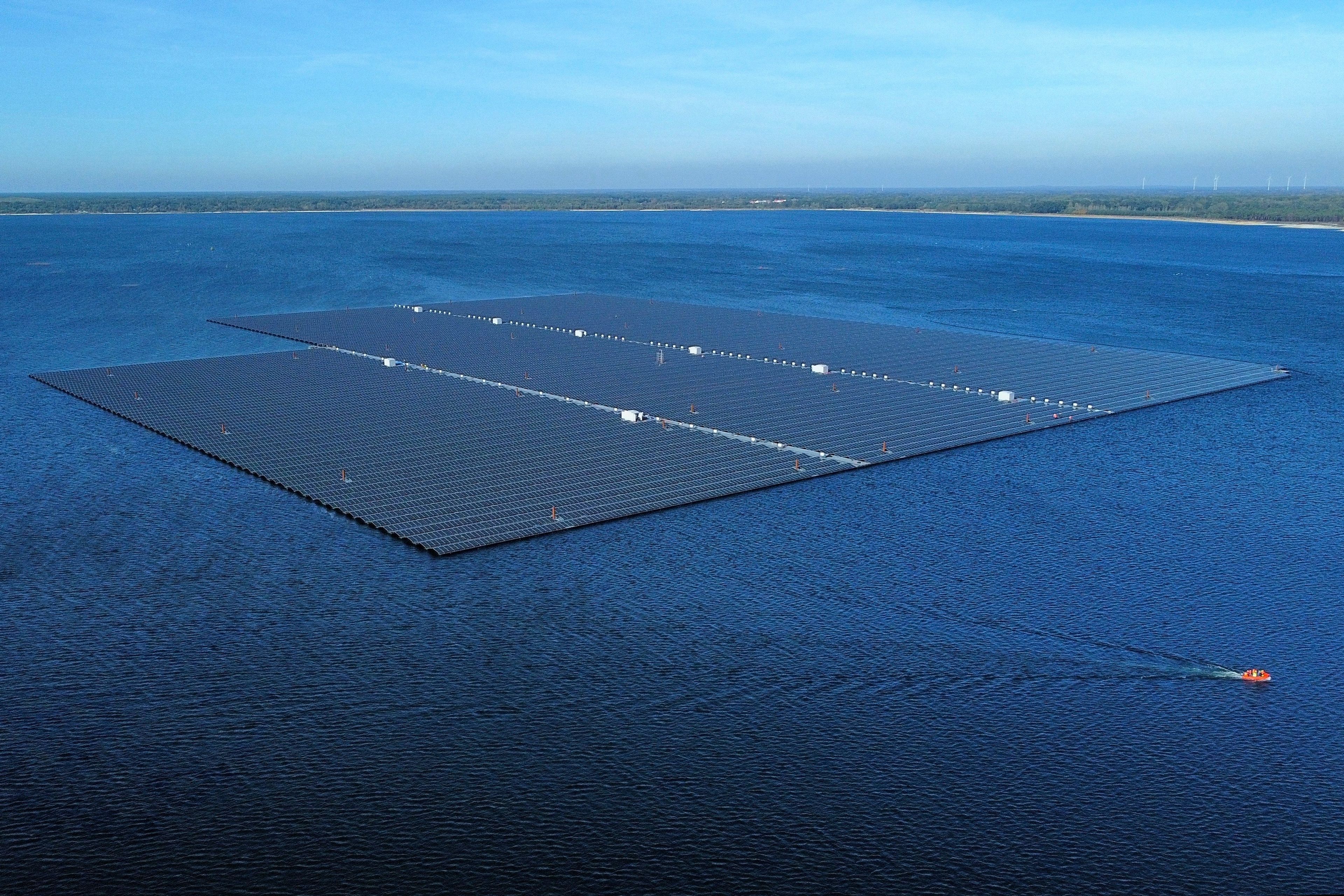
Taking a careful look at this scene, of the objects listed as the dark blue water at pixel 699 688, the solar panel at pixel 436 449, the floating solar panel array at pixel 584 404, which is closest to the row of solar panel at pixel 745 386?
the floating solar panel array at pixel 584 404

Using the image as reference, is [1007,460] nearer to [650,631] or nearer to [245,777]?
[650,631]

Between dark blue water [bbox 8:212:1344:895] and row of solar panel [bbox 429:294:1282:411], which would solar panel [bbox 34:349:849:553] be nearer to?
dark blue water [bbox 8:212:1344:895]

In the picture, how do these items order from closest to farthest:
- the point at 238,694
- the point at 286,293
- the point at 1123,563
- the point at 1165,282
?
1. the point at 238,694
2. the point at 1123,563
3. the point at 286,293
4. the point at 1165,282

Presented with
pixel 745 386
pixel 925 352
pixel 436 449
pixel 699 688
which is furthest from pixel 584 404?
pixel 699 688

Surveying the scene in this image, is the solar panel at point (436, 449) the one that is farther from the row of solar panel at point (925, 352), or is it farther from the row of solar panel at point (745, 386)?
the row of solar panel at point (925, 352)

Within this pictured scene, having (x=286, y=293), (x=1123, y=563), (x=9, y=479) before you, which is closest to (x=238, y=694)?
(x=9, y=479)
